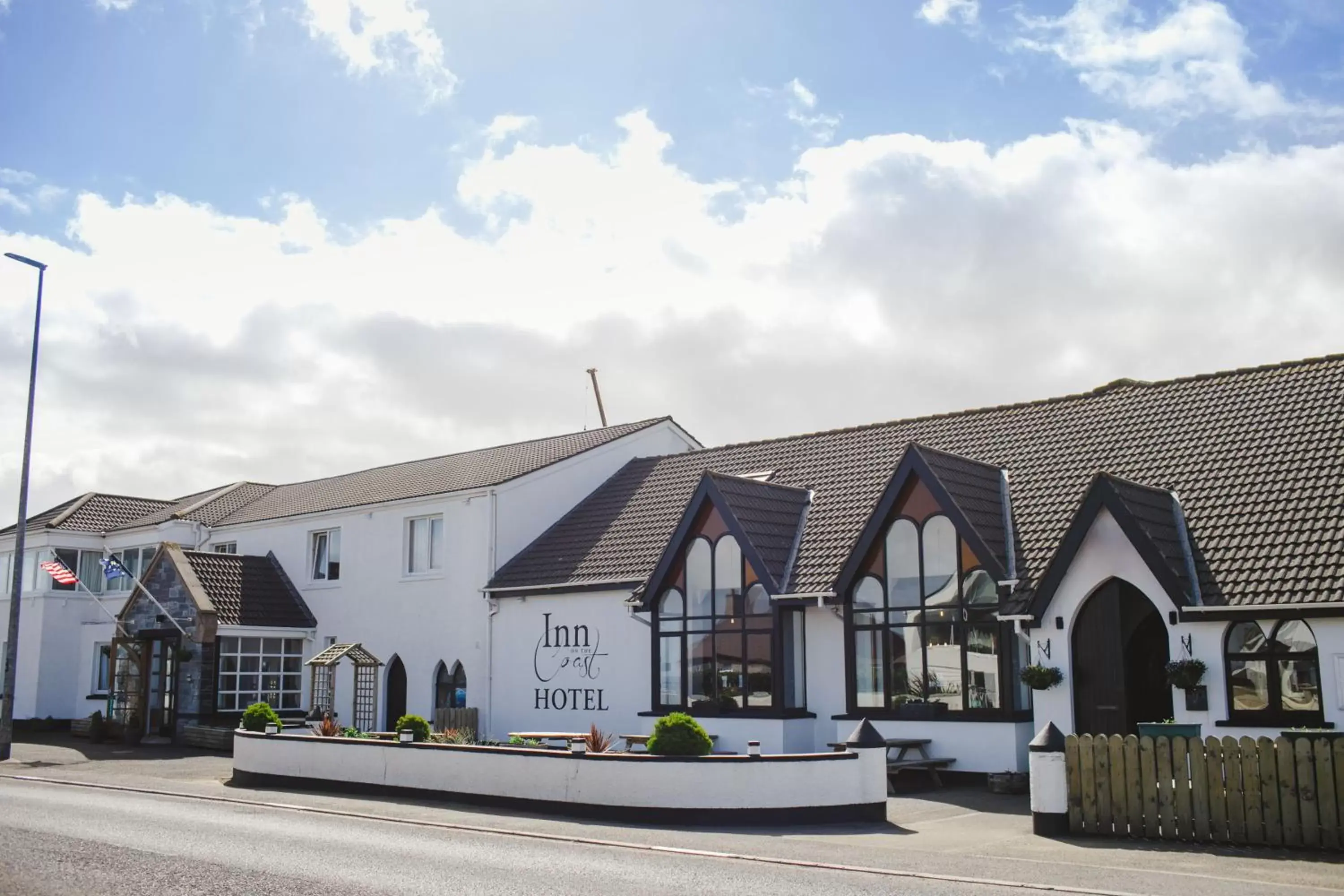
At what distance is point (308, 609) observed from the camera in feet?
116

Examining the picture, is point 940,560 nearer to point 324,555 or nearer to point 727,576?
point 727,576

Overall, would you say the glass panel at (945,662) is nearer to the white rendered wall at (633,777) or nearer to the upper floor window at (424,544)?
the white rendered wall at (633,777)

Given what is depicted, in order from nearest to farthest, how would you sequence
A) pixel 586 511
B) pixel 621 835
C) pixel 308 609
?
pixel 621 835 → pixel 586 511 → pixel 308 609

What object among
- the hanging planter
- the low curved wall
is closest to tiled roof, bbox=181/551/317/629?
the low curved wall

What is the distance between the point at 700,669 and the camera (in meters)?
24.3

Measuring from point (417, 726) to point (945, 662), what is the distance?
29.1 ft

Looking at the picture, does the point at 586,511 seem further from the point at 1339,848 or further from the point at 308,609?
the point at 1339,848

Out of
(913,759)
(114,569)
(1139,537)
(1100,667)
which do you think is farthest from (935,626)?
(114,569)

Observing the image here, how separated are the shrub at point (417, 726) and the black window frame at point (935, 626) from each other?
7.26 meters

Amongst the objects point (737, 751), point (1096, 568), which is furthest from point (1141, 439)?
point (737, 751)

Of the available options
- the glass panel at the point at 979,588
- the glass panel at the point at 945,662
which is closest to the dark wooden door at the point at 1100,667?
the glass panel at the point at 979,588

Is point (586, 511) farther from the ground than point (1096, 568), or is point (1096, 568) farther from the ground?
point (586, 511)

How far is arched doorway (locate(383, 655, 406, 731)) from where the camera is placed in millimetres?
32219

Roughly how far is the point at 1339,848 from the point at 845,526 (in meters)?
11.8
